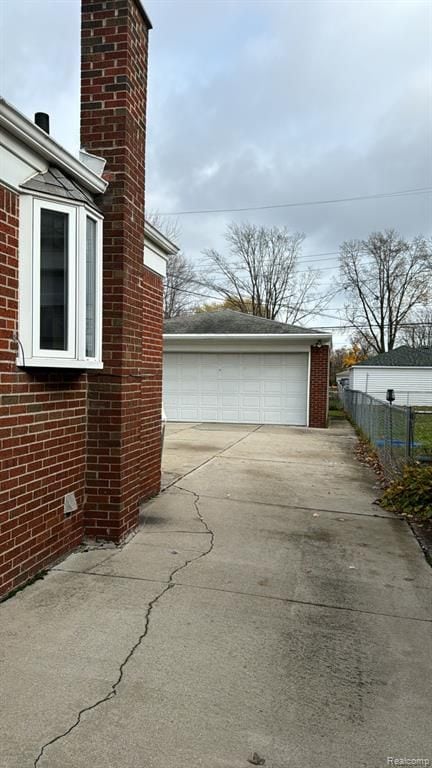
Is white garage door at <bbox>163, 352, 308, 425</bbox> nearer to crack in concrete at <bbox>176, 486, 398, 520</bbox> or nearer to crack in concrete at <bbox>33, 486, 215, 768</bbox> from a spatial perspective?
crack in concrete at <bbox>176, 486, 398, 520</bbox>

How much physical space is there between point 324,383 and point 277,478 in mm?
8346

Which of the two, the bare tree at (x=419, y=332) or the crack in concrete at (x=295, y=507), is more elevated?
the bare tree at (x=419, y=332)

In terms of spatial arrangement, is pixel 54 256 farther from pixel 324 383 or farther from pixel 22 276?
pixel 324 383

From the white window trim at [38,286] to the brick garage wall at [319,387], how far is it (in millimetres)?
12179

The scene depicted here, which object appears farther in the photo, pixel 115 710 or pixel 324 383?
pixel 324 383

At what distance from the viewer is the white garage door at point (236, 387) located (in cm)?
1645

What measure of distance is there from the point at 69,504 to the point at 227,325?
1399 centimetres

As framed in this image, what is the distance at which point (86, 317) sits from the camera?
4.40 m

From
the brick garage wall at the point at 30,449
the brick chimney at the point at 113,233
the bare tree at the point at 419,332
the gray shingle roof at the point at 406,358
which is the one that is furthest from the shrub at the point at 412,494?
the bare tree at the point at 419,332

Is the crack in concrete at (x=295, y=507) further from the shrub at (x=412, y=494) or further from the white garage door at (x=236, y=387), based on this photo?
the white garage door at (x=236, y=387)

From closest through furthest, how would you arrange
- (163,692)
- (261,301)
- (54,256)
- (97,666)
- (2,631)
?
1. (163,692)
2. (97,666)
3. (2,631)
4. (54,256)
5. (261,301)

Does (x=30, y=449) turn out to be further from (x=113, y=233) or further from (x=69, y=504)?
(x=113, y=233)

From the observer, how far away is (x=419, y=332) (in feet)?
161

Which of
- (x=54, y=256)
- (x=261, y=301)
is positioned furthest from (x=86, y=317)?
(x=261, y=301)
